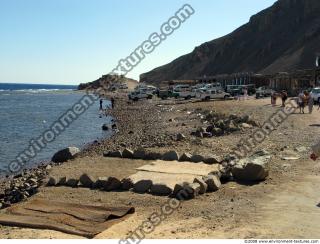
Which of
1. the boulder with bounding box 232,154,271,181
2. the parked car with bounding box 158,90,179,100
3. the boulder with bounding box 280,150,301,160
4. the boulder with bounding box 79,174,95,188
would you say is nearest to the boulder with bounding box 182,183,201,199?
the boulder with bounding box 232,154,271,181

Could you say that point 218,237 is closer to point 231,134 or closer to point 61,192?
point 61,192

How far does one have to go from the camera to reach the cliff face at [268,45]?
113 metres

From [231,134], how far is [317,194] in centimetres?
1251

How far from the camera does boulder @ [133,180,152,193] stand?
12969 mm

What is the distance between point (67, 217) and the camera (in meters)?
10.5

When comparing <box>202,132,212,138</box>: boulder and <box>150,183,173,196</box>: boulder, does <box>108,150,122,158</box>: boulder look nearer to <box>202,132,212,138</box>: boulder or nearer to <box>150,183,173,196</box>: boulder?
<box>150,183,173,196</box>: boulder

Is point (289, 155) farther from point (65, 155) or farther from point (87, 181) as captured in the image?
point (65, 155)

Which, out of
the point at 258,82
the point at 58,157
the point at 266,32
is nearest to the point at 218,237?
the point at 58,157

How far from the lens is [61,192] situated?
13547 millimetres

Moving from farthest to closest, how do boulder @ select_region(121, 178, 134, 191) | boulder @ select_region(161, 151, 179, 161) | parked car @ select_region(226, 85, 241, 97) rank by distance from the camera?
parked car @ select_region(226, 85, 241, 97), boulder @ select_region(161, 151, 179, 161), boulder @ select_region(121, 178, 134, 191)

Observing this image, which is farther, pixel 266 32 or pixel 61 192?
pixel 266 32

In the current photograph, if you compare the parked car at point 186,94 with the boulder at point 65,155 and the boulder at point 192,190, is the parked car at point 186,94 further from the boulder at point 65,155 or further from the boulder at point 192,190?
the boulder at point 192,190

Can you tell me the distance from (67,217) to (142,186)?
2.93 metres

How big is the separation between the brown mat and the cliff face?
312ft
